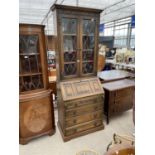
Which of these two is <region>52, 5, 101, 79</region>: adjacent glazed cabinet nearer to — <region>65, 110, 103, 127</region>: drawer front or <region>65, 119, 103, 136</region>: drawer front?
<region>65, 110, 103, 127</region>: drawer front

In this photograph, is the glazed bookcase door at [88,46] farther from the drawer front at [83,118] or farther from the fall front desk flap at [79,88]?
the drawer front at [83,118]

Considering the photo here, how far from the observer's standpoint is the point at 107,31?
11273 millimetres

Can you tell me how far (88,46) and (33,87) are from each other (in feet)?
3.83

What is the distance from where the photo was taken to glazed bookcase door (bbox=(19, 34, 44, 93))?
215 cm

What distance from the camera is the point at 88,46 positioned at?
251 cm

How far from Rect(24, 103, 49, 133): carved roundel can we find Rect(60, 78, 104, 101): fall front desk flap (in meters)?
0.44

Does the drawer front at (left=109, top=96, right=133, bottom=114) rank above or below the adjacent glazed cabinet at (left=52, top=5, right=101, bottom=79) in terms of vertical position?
below

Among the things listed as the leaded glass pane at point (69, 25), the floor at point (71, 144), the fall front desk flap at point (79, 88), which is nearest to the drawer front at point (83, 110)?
the fall front desk flap at point (79, 88)

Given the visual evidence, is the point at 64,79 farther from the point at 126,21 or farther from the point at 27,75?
the point at 126,21

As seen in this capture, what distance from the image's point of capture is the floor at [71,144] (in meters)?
2.19

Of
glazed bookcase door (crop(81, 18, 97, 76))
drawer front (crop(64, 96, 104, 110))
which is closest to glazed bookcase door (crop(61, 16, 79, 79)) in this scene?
glazed bookcase door (crop(81, 18, 97, 76))

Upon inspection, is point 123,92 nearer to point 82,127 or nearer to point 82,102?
point 82,102
